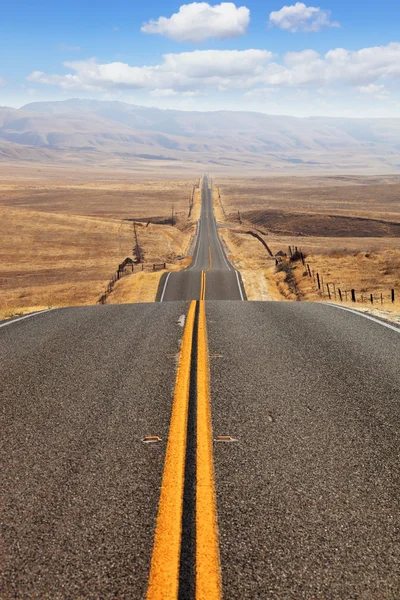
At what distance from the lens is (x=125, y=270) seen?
46594 mm

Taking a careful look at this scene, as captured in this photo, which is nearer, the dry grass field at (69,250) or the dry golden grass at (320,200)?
the dry grass field at (69,250)

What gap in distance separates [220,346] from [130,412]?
2976 millimetres

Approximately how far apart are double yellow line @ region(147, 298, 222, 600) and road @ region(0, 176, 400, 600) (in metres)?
0.01

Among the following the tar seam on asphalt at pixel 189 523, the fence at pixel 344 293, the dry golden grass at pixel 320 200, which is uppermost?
the dry golden grass at pixel 320 200

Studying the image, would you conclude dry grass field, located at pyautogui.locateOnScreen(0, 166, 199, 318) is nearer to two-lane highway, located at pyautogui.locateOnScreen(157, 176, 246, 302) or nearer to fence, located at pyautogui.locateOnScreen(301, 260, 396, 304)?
two-lane highway, located at pyautogui.locateOnScreen(157, 176, 246, 302)

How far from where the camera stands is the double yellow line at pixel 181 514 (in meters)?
2.35

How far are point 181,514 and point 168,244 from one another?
64328 mm

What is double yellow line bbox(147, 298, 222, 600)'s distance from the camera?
2.35 m

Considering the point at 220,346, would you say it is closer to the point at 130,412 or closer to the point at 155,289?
the point at 130,412

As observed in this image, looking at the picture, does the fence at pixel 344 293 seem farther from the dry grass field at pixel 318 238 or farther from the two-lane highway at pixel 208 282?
the two-lane highway at pixel 208 282

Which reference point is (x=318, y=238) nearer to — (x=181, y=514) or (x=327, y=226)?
(x=327, y=226)

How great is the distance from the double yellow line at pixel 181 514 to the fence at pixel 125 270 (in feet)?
98.2

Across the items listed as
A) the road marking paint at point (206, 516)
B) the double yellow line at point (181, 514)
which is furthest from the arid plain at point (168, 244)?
the road marking paint at point (206, 516)

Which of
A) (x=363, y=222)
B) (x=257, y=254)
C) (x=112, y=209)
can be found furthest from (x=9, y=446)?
(x=112, y=209)
